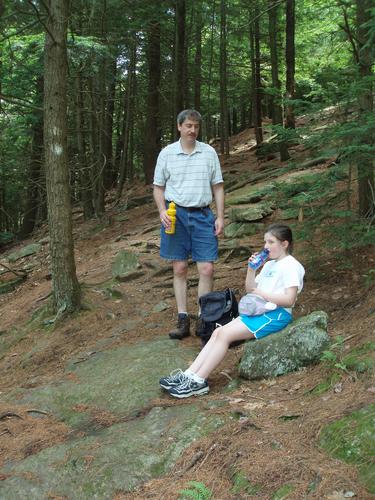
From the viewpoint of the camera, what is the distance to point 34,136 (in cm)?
1600

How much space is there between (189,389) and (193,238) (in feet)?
5.84

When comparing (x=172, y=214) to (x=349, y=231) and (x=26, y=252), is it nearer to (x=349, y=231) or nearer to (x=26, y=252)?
(x=349, y=231)

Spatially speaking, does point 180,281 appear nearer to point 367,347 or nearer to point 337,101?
point 367,347

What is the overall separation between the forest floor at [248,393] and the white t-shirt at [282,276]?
0.63m

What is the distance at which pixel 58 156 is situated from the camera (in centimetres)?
671

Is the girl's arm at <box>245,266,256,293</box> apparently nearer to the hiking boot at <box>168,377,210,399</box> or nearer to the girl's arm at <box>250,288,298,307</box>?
the girl's arm at <box>250,288,298,307</box>

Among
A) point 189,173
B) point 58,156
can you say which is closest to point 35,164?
point 58,156

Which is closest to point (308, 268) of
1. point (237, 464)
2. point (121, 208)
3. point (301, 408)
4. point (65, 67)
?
point (301, 408)

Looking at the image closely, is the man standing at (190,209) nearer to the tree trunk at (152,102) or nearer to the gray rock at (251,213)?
the gray rock at (251,213)

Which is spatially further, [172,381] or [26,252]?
[26,252]

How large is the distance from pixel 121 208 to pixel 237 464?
1301 centimetres

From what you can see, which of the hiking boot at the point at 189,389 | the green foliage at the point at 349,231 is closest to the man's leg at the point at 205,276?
the hiking boot at the point at 189,389

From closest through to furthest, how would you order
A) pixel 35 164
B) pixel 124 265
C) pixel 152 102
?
pixel 124 265
pixel 35 164
pixel 152 102

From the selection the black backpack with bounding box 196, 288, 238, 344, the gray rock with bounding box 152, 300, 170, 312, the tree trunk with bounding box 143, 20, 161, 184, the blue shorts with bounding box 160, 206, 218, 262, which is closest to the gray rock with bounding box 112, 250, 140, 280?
the gray rock with bounding box 152, 300, 170, 312
